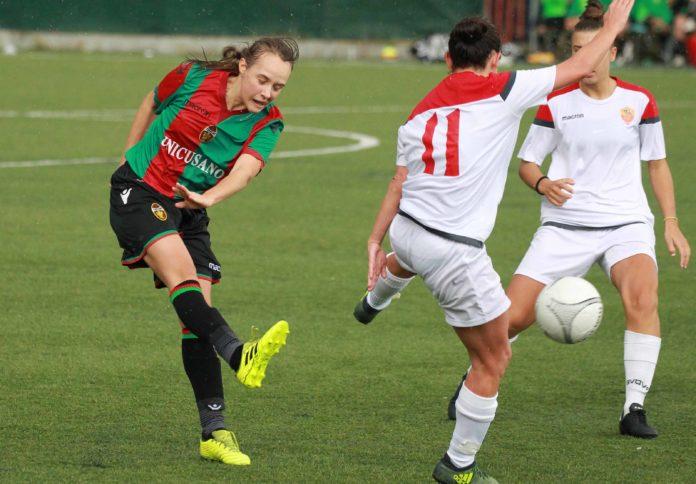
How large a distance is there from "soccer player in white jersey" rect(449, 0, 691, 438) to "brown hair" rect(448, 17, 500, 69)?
4.86 feet

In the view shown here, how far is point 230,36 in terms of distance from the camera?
3475 centimetres

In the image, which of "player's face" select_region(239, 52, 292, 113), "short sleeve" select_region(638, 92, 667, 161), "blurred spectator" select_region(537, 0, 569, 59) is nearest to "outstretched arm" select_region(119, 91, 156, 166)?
"player's face" select_region(239, 52, 292, 113)

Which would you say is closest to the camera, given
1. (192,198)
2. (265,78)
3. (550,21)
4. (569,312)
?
(192,198)

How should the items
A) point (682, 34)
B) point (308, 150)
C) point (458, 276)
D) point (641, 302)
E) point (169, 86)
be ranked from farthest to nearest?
point (682, 34) < point (308, 150) < point (641, 302) < point (169, 86) < point (458, 276)

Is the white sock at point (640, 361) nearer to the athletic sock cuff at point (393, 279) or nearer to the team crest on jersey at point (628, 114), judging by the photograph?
the team crest on jersey at point (628, 114)

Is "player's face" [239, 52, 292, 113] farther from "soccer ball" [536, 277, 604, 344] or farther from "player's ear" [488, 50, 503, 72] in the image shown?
"soccer ball" [536, 277, 604, 344]

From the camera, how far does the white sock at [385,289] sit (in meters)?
7.21

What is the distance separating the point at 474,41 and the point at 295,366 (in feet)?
9.66

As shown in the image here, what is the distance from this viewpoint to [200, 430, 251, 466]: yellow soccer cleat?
18.8ft

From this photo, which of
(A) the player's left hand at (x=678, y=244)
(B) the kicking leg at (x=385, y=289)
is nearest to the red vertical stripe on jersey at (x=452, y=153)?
(B) the kicking leg at (x=385, y=289)

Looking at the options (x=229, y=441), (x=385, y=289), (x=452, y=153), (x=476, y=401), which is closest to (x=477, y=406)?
(x=476, y=401)

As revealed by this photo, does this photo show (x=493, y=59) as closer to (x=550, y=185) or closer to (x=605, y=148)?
(x=550, y=185)

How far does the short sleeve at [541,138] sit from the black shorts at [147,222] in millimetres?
1876

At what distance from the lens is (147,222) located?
5.78m
